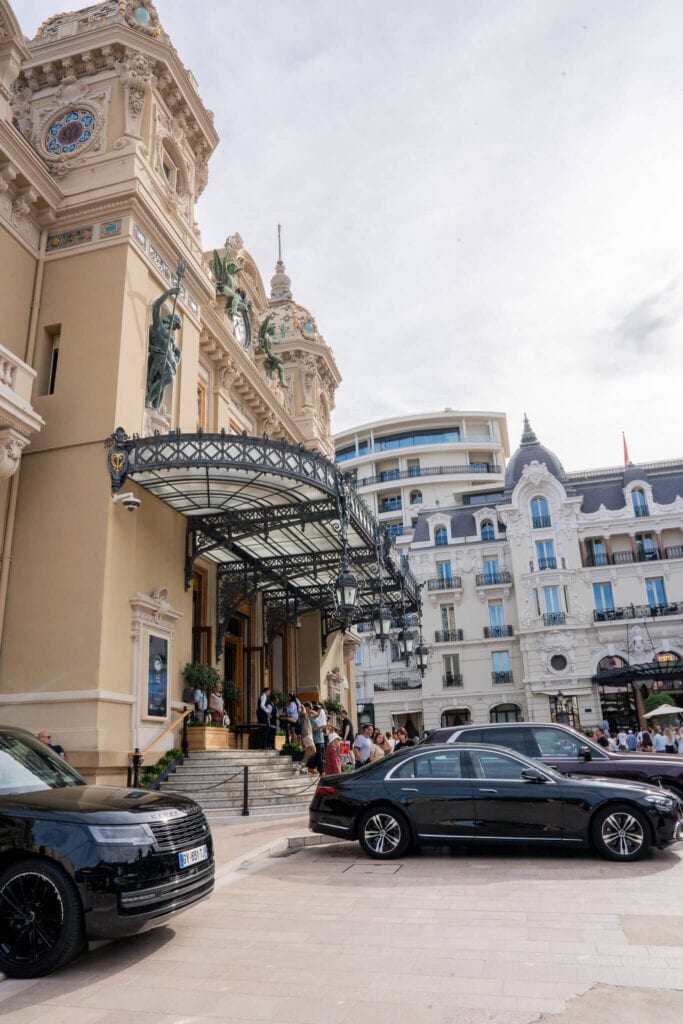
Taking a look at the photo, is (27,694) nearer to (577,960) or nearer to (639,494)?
(577,960)

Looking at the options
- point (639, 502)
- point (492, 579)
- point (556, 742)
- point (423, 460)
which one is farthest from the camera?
point (423, 460)

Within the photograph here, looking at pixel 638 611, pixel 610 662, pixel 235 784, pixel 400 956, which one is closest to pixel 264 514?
pixel 235 784

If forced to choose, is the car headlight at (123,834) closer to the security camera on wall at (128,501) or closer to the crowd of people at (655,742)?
the security camera on wall at (128,501)

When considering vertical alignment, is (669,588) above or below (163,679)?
above

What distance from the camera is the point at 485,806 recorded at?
9.19 m

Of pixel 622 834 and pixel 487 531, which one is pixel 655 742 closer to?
pixel 622 834

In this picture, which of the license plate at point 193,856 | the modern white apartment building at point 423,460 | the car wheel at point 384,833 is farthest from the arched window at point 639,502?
the license plate at point 193,856

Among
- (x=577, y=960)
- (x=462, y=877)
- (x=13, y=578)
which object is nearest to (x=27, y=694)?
(x=13, y=578)

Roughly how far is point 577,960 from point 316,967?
1763mm

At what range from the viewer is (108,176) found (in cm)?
1697

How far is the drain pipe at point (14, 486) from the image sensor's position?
14.7m

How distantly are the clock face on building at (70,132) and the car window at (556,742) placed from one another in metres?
15.9

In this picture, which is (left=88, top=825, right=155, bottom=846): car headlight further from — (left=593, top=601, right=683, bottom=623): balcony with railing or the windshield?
(left=593, top=601, right=683, bottom=623): balcony with railing

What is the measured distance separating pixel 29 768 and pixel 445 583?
44037mm
